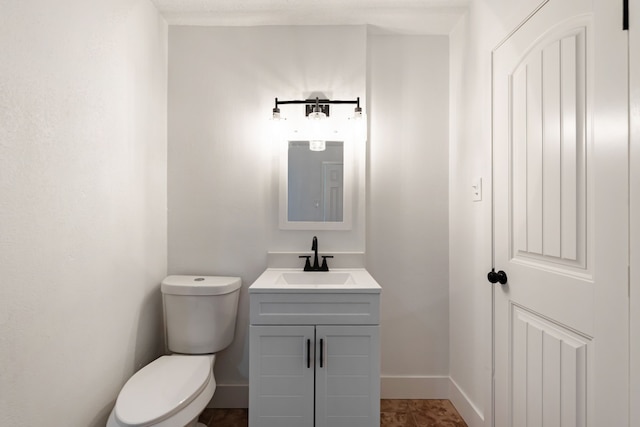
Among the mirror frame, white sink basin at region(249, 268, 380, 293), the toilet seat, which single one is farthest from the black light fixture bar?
the toilet seat

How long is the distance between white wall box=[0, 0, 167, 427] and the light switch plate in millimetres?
1770

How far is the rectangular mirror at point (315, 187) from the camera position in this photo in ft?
6.38

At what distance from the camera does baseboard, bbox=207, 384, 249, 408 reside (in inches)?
75.1

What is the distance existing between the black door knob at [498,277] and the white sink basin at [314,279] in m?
0.51

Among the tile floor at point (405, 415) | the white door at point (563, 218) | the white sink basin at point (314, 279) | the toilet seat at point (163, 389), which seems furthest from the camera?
the tile floor at point (405, 415)

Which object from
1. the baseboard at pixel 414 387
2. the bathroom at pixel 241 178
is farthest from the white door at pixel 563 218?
the baseboard at pixel 414 387

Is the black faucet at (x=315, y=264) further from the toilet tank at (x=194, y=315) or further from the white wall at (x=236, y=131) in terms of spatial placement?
the toilet tank at (x=194, y=315)

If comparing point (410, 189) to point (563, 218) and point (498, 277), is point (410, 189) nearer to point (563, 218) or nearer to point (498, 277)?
point (498, 277)

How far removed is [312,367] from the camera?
1.43m

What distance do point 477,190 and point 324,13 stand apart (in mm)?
1341

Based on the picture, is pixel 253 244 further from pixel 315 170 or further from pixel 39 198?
pixel 39 198

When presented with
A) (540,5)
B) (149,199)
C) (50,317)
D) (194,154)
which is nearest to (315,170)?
(194,154)

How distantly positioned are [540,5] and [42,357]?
217cm

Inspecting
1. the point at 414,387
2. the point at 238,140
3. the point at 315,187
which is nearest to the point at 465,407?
the point at 414,387
